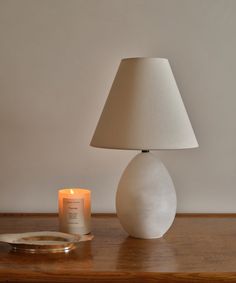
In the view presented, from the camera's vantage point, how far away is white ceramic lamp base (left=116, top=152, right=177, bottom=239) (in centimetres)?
117

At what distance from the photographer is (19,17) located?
1.45 m

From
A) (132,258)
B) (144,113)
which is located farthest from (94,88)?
(132,258)

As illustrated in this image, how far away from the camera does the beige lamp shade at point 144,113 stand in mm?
1118

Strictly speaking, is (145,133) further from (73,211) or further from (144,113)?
(73,211)

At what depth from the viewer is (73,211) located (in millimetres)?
1209

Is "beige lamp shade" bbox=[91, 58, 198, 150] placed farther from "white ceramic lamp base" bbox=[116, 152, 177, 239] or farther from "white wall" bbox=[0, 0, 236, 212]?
"white wall" bbox=[0, 0, 236, 212]

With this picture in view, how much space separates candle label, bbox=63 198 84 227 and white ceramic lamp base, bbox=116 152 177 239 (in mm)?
91

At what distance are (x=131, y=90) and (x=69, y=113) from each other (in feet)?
1.15

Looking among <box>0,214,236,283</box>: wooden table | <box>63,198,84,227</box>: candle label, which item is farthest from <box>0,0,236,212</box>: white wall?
<box>63,198,84,227</box>: candle label

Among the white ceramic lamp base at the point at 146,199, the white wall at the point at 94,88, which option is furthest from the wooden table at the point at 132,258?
the white wall at the point at 94,88

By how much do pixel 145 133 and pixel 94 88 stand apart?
39 centimetres

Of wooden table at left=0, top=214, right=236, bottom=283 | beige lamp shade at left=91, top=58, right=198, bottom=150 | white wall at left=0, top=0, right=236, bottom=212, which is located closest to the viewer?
wooden table at left=0, top=214, right=236, bottom=283

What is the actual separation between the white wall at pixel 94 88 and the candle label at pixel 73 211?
274 mm

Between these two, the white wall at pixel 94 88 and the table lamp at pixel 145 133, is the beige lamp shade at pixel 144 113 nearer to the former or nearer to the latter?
the table lamp at pixel 145 133
